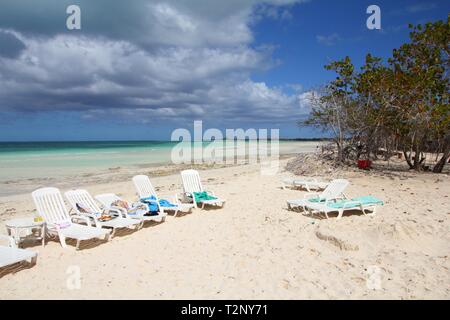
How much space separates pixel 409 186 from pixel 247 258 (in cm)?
780

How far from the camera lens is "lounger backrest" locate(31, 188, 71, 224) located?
18.9ft

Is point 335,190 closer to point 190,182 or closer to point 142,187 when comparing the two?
point 190,182

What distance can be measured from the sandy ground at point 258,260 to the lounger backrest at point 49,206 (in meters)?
0.49

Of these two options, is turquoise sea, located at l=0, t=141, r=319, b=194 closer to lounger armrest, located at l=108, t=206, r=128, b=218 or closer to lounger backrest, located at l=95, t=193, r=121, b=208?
lounger backrest, located at l=95, t=193, r=121, b=208

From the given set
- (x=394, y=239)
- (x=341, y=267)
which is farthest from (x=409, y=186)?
(x=341, y=267)

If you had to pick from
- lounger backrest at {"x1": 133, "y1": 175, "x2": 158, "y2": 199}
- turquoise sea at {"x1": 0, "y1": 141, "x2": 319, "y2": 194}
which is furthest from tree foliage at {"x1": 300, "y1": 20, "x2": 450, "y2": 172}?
turquoise sea at {"x1": 0, "y1": 141, "x2": 319, "y2": 194}

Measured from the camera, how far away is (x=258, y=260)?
451 cm

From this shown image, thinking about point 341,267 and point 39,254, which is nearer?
point 341,267

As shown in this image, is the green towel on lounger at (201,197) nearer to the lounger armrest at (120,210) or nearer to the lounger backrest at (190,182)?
the lounger backrest at (190,182)

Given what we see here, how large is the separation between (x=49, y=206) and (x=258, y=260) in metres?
3.94

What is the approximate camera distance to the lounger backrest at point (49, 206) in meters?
5.76

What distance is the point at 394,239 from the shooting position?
507 centimetres

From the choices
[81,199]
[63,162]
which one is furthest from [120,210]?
[63,162]

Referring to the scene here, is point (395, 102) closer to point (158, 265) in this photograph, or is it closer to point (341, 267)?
point (341, 267)
